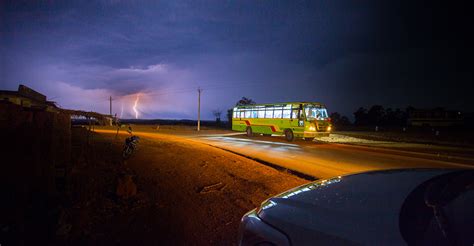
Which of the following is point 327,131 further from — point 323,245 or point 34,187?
point 323,245

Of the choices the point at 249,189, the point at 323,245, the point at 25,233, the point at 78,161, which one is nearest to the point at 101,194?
the point at 25,233

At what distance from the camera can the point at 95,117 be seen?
12961 mm

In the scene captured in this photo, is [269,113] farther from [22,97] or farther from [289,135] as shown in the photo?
[22,97]

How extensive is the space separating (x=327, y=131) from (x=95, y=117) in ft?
57.5

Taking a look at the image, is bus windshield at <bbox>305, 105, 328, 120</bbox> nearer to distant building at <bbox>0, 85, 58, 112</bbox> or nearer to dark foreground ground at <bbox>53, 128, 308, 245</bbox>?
dark foreground ground at <bbox>53, 128, 308, 245</bbox>

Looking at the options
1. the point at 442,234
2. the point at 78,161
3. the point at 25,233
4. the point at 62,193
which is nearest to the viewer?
the point at 442,234

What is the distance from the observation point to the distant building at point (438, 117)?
5725cm

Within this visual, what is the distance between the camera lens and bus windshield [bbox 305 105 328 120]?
965 inches

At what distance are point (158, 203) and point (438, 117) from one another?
65.3 meters

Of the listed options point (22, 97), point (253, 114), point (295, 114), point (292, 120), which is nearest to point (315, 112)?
point (295, 114)

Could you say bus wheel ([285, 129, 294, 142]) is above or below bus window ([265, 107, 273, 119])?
below

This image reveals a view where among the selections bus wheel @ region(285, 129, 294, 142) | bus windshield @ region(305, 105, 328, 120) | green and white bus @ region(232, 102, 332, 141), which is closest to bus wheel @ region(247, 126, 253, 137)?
green and white bus @ region(232, 102, 332, 141)

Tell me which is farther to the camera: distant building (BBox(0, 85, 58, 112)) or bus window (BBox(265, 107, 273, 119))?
bus window (BBox(265, 107, 273, 119))

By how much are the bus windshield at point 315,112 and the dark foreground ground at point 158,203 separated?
16003 mm
